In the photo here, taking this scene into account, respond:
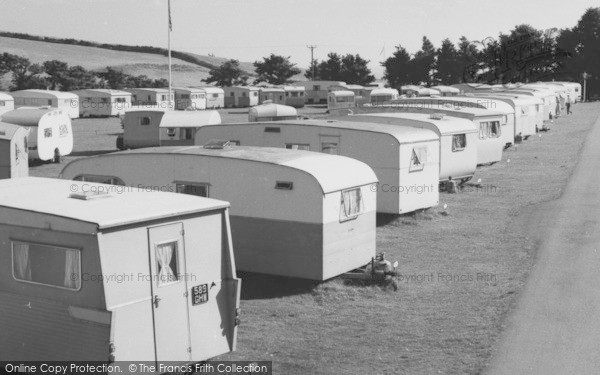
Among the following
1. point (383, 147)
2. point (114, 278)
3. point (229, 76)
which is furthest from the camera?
point (229, 76)

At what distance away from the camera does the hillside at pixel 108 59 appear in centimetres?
14764

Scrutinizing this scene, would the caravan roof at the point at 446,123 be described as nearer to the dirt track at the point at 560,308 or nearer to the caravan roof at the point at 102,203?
the dirt track at the point at 560,308

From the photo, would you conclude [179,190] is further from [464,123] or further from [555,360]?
[464,123]

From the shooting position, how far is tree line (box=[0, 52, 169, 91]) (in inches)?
3600

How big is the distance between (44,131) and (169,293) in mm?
26737

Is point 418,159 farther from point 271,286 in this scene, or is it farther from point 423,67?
point 423,67

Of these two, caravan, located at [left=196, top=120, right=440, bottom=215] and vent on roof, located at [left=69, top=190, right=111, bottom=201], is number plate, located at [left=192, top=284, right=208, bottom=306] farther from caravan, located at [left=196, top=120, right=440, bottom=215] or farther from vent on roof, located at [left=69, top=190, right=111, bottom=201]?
caravan, located at [left=196, top=120, right=440, bottom=215]

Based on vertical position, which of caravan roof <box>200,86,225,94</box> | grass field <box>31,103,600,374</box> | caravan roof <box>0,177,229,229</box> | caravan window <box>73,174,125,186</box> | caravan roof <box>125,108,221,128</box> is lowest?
grass field <box>31,103,600,374</box>

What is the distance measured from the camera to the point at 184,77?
150500mm

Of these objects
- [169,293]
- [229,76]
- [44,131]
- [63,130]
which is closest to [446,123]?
[44,131]

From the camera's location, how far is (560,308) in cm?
1362

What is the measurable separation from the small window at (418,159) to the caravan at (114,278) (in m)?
11.6

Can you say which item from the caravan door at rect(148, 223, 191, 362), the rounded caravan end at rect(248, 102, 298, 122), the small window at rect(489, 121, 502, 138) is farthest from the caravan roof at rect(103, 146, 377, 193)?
the rounded caravan end at rect(248, 102, 298, 122)

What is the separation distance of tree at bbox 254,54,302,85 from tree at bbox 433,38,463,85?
65.2ft
